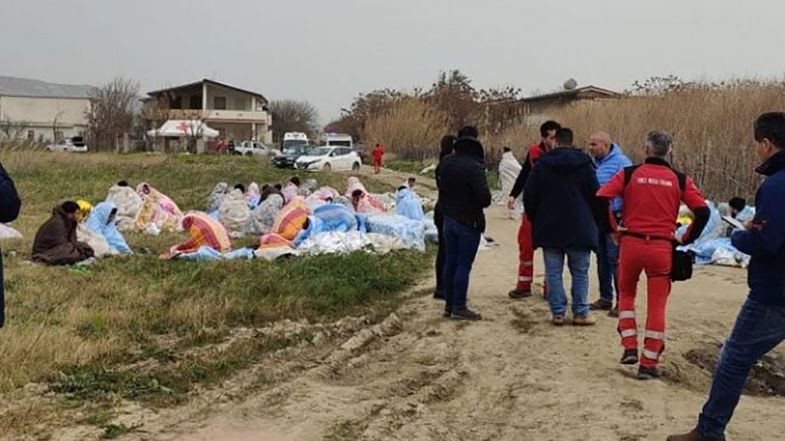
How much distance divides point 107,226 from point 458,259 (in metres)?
7.01

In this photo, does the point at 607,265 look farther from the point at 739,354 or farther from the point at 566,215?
the point at 739,354

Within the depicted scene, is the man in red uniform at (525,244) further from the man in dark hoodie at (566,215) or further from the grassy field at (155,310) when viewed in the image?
the grassy field at (155,310)

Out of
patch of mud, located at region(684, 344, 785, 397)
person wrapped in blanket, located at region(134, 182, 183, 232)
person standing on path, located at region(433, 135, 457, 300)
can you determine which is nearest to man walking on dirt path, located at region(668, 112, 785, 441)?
patch of mud, located at region(684, 344, 785, 397)

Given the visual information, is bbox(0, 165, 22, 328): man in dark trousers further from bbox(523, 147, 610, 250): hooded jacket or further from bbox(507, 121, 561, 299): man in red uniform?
bbox(507, 121, 561, 299): man in red uniform

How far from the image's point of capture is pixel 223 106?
70.9m

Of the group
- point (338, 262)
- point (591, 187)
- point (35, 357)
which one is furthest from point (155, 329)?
point (591, 187)

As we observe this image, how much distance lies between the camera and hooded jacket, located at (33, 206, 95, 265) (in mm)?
10438

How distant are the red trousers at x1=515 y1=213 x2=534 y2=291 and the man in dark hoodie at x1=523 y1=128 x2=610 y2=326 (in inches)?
42.0

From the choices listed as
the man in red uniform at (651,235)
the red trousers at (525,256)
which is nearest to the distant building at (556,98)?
the red trousers at (525,256)

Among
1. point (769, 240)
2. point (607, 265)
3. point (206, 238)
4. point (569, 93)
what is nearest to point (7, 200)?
point (769, 240)

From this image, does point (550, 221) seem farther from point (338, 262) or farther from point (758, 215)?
point (338, 262)

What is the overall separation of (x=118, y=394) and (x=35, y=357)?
95cm

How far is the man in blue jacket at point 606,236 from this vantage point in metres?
7.83

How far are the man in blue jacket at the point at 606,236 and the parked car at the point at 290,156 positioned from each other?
31.7 meters
